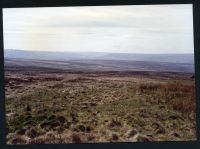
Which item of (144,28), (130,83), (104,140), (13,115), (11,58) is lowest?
(104,140)

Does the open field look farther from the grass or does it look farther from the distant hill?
the distant hill

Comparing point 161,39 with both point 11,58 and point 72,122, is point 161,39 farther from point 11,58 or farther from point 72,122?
point 11,58

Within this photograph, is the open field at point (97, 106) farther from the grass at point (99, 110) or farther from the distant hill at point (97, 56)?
the distant hill at point (97, 56)

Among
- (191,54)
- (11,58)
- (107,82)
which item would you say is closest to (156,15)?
(191,54)

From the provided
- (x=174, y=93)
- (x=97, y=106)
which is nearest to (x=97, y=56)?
(x=97, y=106)

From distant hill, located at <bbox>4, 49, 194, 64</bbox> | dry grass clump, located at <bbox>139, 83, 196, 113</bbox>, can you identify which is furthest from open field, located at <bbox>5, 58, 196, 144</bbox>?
distant hill, located at <bbox>4, 49, 194, 64</bbox>

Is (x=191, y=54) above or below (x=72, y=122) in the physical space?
above
